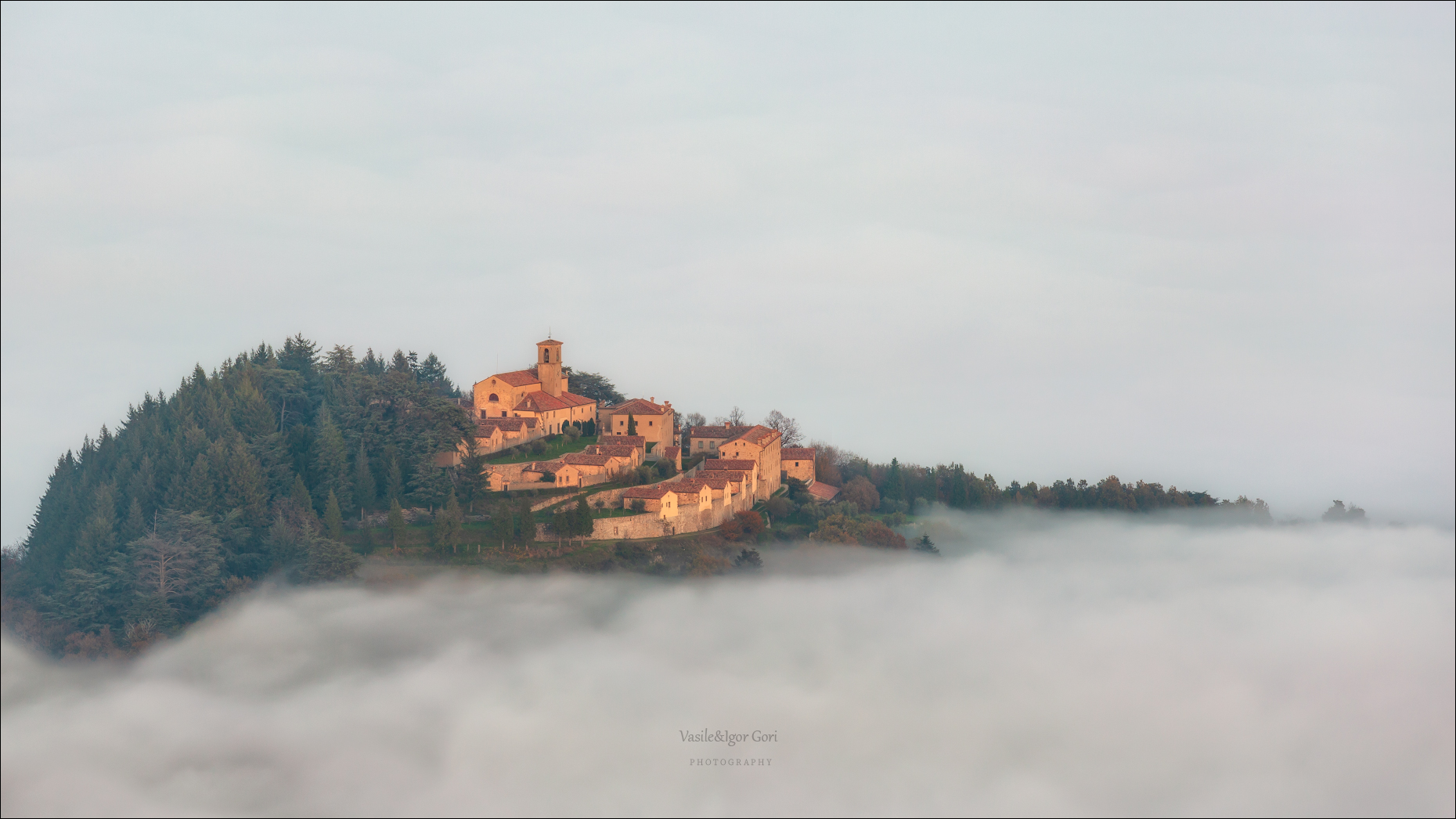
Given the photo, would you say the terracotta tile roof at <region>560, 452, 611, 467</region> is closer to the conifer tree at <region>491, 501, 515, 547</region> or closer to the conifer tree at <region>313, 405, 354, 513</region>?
the conifer tree at <region>491, 501, 515, 547</region>

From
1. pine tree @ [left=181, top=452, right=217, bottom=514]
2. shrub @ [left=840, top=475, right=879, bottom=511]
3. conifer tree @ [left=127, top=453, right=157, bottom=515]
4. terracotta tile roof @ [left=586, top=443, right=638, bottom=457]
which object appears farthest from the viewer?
shrub @ [left=840, top=475, right=879, bottom=511]

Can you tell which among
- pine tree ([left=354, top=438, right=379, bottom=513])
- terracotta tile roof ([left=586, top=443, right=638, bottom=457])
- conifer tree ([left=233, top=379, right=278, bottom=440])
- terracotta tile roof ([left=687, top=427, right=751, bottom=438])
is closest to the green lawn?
terracotta tile roof ([left=586, top=443, right=638, bottom=457])

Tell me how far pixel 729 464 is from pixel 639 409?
573 cm

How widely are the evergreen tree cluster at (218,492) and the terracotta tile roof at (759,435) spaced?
13156mm

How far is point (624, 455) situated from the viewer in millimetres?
57219

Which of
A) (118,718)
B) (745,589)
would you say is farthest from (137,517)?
(745,589)

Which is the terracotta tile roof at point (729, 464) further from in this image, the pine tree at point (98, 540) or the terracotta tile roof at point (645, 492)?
the pine tree at point (98, 540)

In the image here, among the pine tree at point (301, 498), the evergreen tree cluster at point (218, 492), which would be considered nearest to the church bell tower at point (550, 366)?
the evergreen tree cluster at point (218, 492)

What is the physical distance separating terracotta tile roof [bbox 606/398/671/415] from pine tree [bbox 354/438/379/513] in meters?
12.3

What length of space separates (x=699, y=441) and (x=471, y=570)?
15.2 metres

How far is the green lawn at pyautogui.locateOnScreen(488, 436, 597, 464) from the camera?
57.5 meters

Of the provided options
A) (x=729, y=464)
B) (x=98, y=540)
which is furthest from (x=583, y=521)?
(x=98, y=540)

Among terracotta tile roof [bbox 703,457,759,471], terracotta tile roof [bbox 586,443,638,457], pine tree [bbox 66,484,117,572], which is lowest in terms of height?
pine tree [bbox 66,484,117,572]

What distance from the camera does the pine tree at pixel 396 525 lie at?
5334 centimetres
